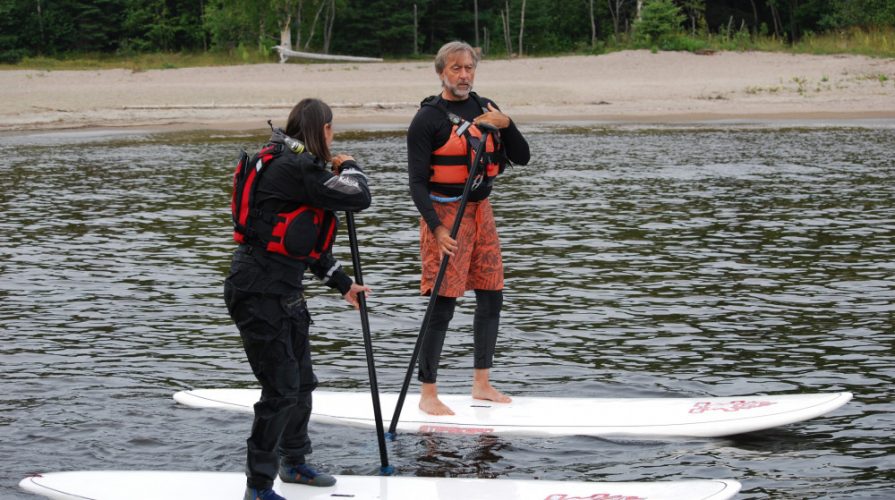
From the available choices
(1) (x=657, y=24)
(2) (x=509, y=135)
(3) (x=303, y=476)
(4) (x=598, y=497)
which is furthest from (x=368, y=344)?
(1) (x=657, y=24)

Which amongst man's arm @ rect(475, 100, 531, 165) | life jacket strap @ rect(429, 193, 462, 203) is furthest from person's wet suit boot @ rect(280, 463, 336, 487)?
man's arm @ rect(475, 100, 531, 165)

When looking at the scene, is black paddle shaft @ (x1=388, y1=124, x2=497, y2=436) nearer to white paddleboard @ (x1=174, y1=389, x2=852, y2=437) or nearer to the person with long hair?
white paddleboard @ (x1=174, y1=389, x2=852, y2=437)

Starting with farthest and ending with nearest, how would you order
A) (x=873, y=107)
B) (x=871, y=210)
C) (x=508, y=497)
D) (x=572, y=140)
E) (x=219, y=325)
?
(x=873, y=107)
(x=572, y=140)
(x=871, y=210)
(x=219, y=325)
(x=508, y=497)

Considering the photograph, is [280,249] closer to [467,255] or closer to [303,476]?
[303,476]

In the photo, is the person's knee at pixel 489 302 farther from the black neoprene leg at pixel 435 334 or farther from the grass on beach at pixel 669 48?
the grass on beach at pixel 669 48

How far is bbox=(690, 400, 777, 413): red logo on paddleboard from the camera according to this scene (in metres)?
6.40

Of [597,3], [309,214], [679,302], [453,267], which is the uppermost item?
[597,3]

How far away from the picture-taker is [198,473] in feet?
18.5

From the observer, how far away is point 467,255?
6430mm

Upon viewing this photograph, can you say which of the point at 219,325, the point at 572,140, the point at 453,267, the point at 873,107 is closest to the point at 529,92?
the point at 572,140

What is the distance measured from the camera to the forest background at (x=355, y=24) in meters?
47.2

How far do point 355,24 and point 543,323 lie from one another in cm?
4181

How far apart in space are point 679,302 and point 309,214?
5.65m

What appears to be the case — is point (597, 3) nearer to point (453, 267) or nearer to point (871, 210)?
point (871, 210)
